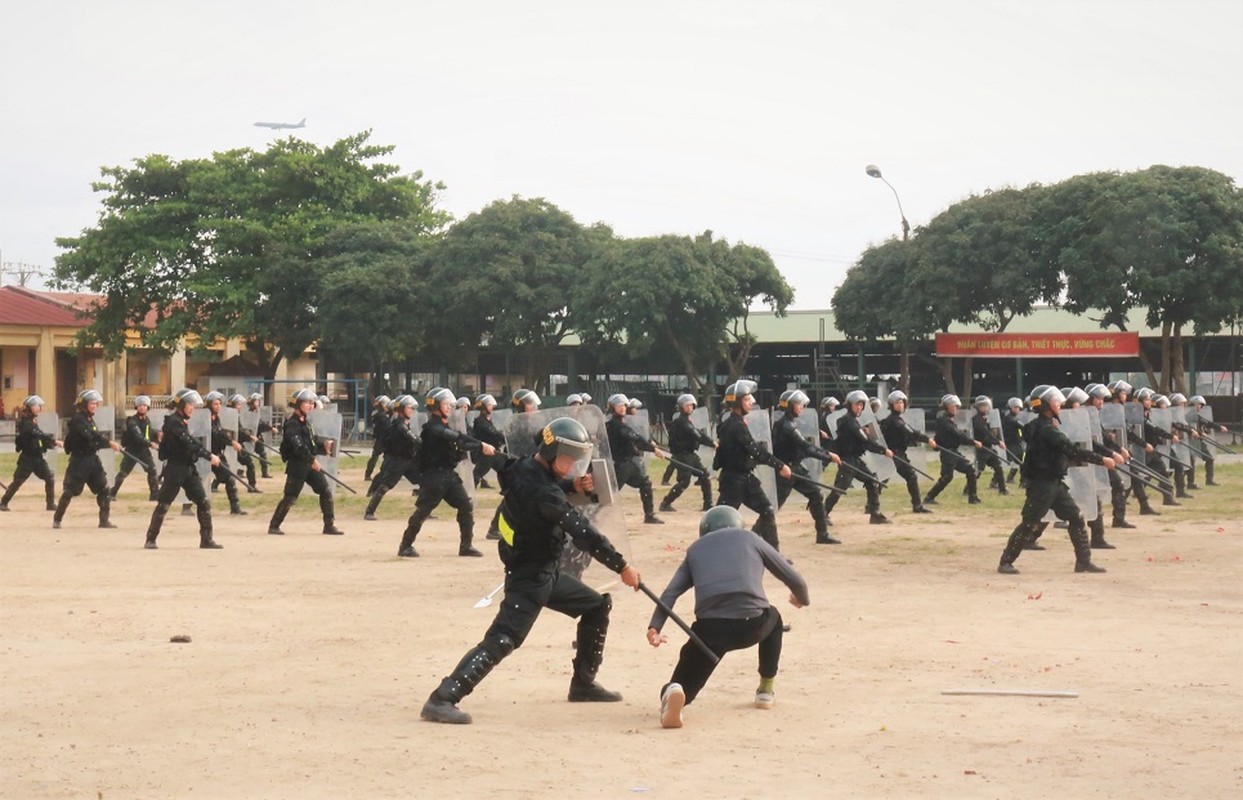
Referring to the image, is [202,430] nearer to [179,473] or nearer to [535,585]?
[179,473]

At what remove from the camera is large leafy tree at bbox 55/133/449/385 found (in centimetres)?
4869

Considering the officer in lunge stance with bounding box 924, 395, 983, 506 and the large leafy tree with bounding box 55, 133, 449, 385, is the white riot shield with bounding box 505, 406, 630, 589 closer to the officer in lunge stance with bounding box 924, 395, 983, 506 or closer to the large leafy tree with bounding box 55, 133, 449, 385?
the officer in lunge stance with bounding box 924, 395, 983, 506

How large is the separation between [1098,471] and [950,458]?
6597mm

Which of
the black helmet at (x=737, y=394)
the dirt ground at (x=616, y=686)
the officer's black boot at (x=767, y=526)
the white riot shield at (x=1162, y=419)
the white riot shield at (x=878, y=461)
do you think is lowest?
the dirt ground at (x=616, y=686)

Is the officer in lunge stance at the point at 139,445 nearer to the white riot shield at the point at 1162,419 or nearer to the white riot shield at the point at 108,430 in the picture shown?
the white riot shield at the point at 108,430

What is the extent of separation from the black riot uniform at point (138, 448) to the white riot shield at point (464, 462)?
14.0ft

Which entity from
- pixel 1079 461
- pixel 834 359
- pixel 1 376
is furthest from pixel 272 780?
pixel 1 376

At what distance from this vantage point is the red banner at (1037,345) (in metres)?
43.5

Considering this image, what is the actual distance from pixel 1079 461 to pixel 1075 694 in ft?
19.8

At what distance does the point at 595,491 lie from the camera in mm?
8820

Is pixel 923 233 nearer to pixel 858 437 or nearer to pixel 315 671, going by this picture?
pixel 858 437

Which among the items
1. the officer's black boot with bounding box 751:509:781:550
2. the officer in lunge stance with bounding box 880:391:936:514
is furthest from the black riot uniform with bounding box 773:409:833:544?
the officer in lunge stance with bounding box 880:391:936:514

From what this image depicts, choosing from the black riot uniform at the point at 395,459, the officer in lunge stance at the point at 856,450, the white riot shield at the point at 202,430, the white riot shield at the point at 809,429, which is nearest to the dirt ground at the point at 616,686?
the black riot uniform at the point at 395,459

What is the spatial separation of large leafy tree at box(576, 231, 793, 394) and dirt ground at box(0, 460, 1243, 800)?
88.4ft
